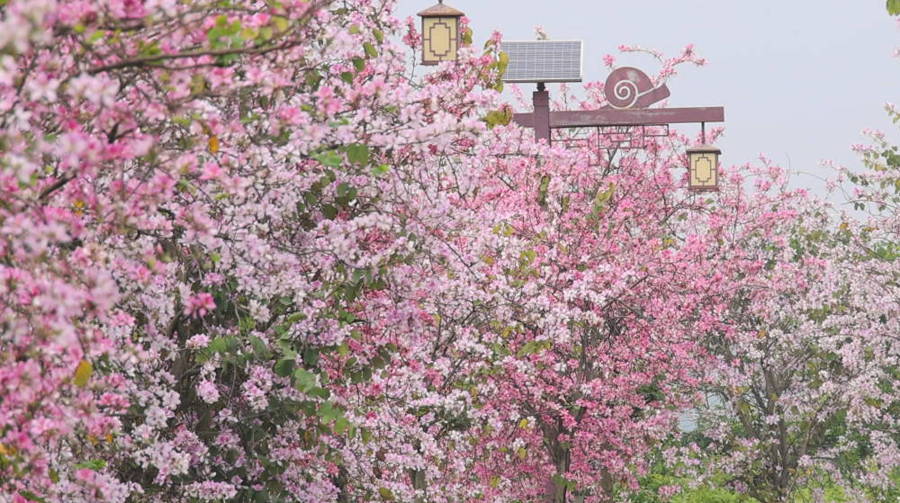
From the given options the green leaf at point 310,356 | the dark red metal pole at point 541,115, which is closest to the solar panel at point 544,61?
the dark red metal pole at point 541,115

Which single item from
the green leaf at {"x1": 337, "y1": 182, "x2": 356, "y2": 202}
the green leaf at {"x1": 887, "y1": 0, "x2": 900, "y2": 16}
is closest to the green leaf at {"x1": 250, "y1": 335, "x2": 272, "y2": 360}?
the green leaf at {"x1": 337, "y1": 182, "x2": 356, "y2": 202}

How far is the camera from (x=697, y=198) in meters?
17.6

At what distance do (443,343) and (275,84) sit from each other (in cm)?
532

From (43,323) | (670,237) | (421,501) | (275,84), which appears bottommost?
(421,501)

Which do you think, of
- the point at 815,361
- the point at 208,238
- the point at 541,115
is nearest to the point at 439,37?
the point at 208,238

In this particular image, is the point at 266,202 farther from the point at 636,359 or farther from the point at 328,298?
the point at 636,359

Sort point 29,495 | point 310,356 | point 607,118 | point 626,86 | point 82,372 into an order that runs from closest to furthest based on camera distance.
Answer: point 82,372 → point 29,495 → point 310,356 → point 607,118 → point 626,86

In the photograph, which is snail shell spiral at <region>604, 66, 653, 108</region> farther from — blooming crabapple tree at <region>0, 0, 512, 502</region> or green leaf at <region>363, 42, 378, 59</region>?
green leaf at <region>363, 42, 378, 59</region>

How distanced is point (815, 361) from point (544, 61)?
5.99m

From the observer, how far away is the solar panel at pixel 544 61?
15414 mm

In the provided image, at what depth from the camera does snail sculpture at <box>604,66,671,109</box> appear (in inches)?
622

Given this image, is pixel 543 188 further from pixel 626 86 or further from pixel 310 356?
pixel 626 86

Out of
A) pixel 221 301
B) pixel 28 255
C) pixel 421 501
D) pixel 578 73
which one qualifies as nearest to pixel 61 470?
pixel 221 301

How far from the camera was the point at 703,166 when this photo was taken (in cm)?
1486
